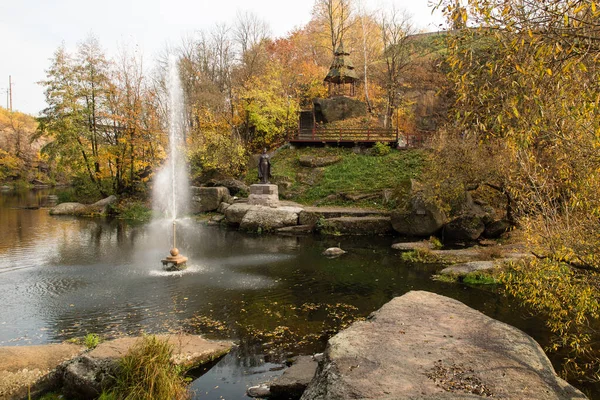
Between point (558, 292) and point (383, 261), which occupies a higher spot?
point (558, 292)

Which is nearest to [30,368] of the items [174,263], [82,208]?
[174,263]

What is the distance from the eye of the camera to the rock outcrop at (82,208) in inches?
1045

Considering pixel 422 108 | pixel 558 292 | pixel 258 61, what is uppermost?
pixel 258 61

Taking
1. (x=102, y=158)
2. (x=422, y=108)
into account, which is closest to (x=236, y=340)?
(x=102, y=158)

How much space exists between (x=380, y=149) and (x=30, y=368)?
26.0 metres

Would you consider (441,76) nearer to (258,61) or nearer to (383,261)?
(258,61)

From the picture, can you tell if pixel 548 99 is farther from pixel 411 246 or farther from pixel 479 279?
pixel 411 246

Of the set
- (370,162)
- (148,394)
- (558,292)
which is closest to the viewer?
(148,394)

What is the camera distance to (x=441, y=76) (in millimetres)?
33469

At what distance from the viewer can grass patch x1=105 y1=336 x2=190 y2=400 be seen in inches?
192

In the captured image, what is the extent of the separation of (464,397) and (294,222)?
56.8ft

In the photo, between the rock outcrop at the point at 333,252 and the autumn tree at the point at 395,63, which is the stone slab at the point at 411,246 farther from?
the autumn tree at the point at 395,63

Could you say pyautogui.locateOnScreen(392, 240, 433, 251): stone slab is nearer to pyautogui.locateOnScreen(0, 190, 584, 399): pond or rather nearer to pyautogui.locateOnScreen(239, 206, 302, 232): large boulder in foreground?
pyautogui.locateOnScreen(0, 190, 584, 399): pond

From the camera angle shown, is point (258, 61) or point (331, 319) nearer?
point (331, 319)
